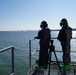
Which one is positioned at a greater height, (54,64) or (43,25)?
(43,25)

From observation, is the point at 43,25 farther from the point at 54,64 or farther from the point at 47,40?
the point at 54,64

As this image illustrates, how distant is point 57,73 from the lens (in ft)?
19.5

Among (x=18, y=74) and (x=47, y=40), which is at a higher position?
(x=47, y=40)

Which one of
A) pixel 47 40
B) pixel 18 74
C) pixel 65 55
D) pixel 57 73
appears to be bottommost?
pixel 18 74

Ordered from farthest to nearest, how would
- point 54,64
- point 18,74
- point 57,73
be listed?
point 18,74 < point 54,64 < point 57,73

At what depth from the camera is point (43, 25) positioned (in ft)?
20.4

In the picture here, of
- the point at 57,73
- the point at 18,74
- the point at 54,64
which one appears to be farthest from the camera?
the point at 18,74

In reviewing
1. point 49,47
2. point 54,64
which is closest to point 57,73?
point 49,47

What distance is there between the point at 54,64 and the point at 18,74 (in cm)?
734

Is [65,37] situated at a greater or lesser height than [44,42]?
greater

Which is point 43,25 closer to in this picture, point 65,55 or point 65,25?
point 65,25

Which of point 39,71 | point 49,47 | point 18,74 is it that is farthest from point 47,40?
point 18,74

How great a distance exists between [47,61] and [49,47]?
44 centimetres

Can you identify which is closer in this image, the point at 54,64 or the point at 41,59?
the point at 41,59
